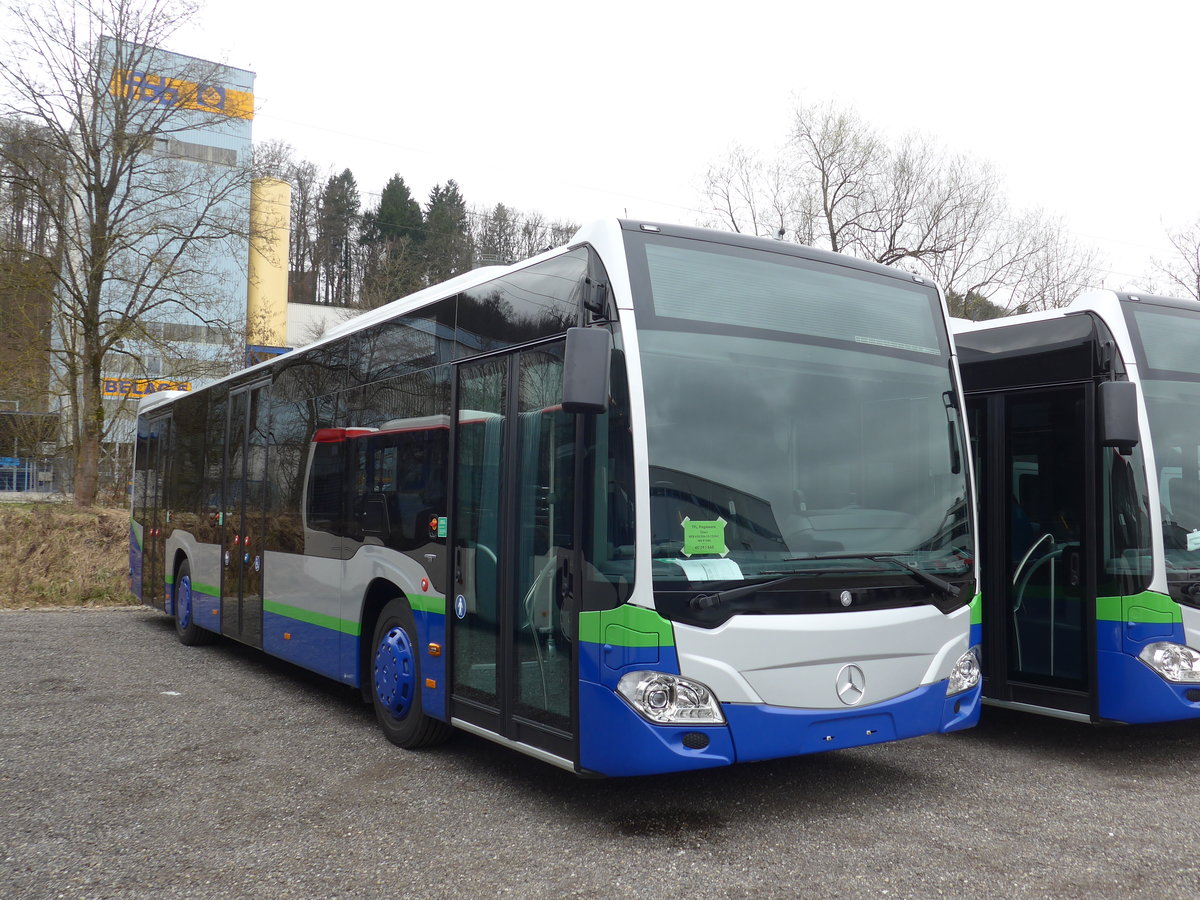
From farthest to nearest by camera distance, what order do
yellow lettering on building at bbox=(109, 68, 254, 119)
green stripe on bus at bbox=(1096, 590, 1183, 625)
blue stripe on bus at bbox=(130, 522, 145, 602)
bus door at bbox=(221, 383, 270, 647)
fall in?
1. yellow lettering on building at bbox=(109, 68, 254, 119)
2. blue stripe on bus at bbox=(130, 522, 145, 602)
3. bus door at bbox=(221, 383, 270, 647)
4. green stripe on bus at bbox=(1096, 590, 1183, 625)

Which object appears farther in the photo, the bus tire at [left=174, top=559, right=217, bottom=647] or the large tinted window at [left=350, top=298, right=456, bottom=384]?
the bus tire at [left=174, top=559, right=217, bottom=647]

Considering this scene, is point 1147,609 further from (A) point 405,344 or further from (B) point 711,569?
(A) point 405,344

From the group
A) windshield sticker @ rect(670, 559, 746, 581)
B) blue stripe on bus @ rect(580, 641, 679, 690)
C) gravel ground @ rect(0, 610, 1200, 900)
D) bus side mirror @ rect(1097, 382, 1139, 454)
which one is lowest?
gravel ground @ rect(0, 610, 1200, 900)

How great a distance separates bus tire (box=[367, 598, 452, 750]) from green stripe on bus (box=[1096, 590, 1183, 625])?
4103 mm

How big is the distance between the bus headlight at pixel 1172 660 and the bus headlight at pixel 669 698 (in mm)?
3046

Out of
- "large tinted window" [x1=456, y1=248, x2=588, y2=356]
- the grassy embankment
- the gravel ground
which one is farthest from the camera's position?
the grassy embankment

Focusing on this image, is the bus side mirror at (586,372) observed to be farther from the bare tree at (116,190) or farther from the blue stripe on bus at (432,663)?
the bare tree at (116,190)

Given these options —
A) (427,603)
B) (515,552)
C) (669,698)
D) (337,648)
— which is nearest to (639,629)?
(669,698)

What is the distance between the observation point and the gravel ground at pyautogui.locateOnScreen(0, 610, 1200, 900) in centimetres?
443

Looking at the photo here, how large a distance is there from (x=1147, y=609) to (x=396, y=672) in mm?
4541

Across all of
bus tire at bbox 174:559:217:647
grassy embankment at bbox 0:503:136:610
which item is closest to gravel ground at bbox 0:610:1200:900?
bus tire at bbox 174:559:217:647

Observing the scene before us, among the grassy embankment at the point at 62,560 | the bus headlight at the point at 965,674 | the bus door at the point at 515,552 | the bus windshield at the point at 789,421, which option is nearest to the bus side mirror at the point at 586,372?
the bus windshield at the point at 789,421

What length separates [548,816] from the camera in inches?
211

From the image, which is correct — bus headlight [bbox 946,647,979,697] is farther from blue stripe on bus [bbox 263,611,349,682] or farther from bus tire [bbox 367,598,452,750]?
blue stripe on bus [bbox 263,611,349,682]
